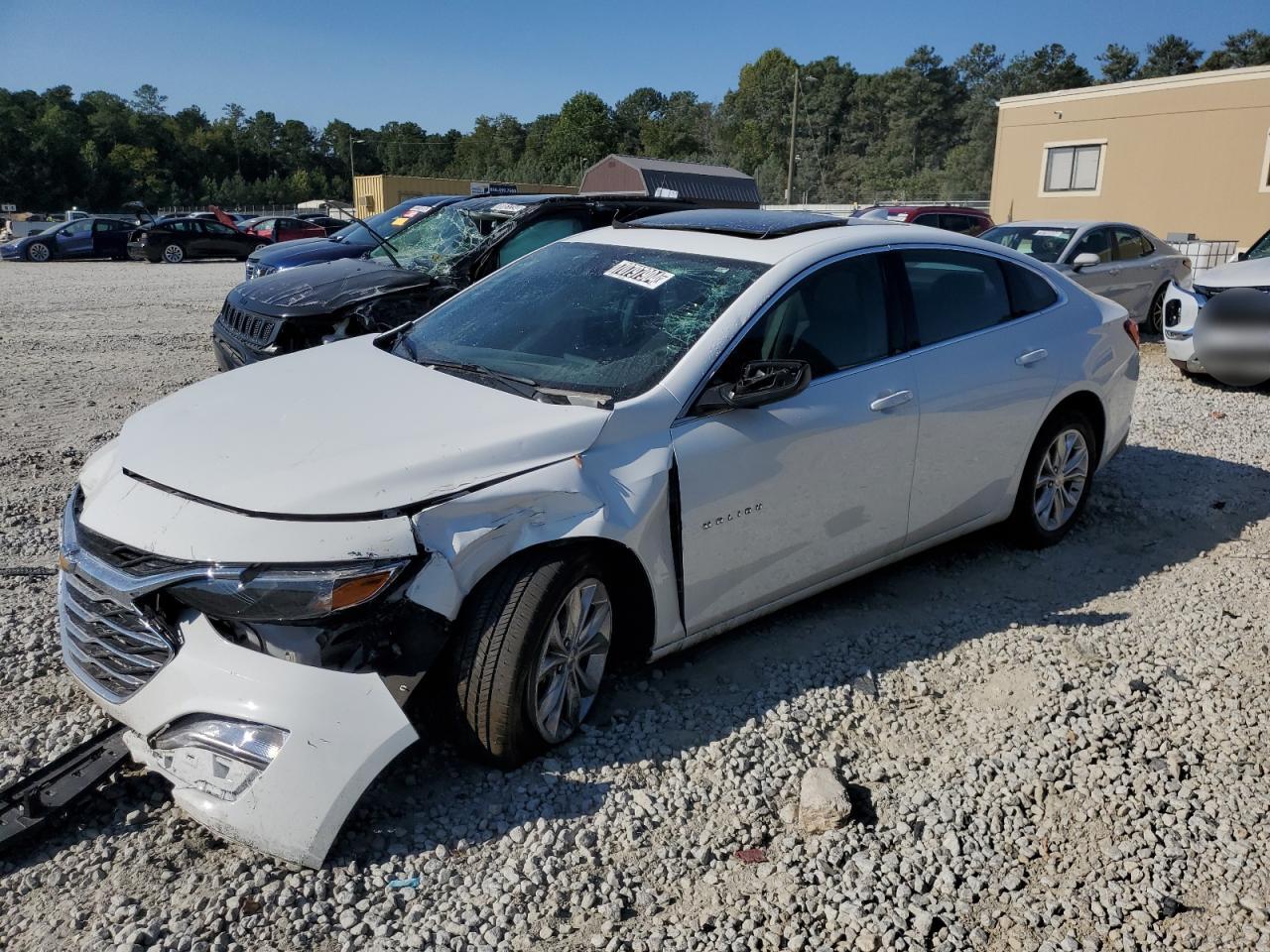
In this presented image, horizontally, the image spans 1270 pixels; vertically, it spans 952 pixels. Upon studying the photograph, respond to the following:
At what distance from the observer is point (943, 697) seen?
12.3 ft

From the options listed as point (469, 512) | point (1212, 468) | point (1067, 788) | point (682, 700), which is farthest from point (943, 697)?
point (1212, 468)

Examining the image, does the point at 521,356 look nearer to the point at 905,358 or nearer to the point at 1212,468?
the point at 905,358

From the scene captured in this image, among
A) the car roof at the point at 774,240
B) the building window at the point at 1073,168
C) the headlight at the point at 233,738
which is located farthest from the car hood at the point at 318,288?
the building window at the point at 1073,168

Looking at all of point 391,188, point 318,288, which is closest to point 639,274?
point 318,288

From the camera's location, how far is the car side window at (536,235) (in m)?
7.77

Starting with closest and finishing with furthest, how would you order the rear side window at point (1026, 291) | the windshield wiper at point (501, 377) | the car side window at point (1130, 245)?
1. the windshield wiper at point (501, 377)
2. the rear side window at point (1026, 291)
3. the car side window at point (1130, 245)

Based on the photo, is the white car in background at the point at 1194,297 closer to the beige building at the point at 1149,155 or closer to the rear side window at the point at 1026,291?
the rear side window at the point at 1026,291

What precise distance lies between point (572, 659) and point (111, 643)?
1358 millimetres

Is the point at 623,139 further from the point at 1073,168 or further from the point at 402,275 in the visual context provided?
the point at 402,275

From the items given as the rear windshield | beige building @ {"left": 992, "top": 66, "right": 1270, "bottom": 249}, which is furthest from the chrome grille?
beige building @ {"left": 992, "top": 66, "right": 1270, "bottom": 249}

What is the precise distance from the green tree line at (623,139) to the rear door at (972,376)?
5424cm

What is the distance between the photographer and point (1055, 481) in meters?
5.11

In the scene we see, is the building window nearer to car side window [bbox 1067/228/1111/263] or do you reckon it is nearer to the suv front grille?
car side window [bbox 1067/228/1111/263]

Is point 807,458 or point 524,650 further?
point 807,458
